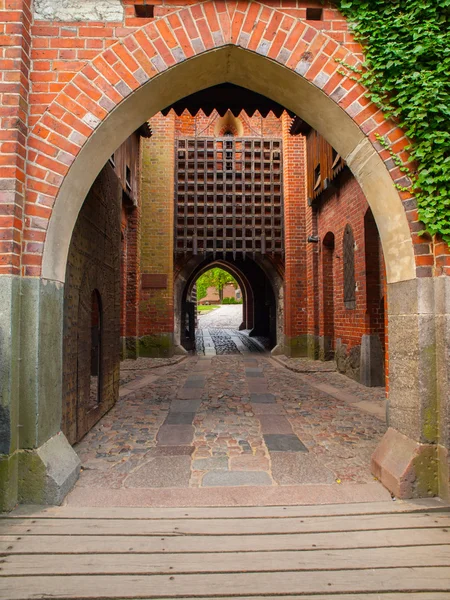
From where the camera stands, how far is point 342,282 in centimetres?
800

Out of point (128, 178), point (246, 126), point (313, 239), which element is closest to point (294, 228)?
point (313, 239)

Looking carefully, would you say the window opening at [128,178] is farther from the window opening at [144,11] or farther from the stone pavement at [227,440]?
the window opening at [144,11]

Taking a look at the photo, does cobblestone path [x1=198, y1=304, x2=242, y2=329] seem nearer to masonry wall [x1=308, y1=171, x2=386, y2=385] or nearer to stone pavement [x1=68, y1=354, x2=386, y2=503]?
masonry wall [x1=308, y1=171, x2=386, y2=385]

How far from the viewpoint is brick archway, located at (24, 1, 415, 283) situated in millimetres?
2527

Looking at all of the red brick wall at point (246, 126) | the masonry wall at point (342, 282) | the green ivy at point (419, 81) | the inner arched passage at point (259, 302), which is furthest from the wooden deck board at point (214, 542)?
the red brick wall at point (246, 126)

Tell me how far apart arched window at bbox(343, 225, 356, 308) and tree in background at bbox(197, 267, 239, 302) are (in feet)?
104

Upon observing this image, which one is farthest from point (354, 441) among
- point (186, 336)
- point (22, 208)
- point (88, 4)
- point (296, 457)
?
point (186, 336)

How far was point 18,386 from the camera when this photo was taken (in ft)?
7.94

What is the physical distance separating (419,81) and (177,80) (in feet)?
5.77

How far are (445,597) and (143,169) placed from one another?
33.9ft

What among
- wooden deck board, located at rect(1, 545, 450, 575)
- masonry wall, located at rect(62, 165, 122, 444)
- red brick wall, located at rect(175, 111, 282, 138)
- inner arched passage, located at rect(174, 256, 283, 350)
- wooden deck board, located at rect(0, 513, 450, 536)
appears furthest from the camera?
inner arched passage, located at rect(174, 256, 283, 350)

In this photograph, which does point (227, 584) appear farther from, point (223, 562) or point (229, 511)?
point (229, 511)

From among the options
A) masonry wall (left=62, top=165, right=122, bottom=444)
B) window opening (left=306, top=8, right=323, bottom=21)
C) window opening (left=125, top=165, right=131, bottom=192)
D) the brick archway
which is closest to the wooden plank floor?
masonry wall (left=62, top=165, right=122, bottom=444)

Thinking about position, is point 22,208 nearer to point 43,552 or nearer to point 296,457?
point 43,552
